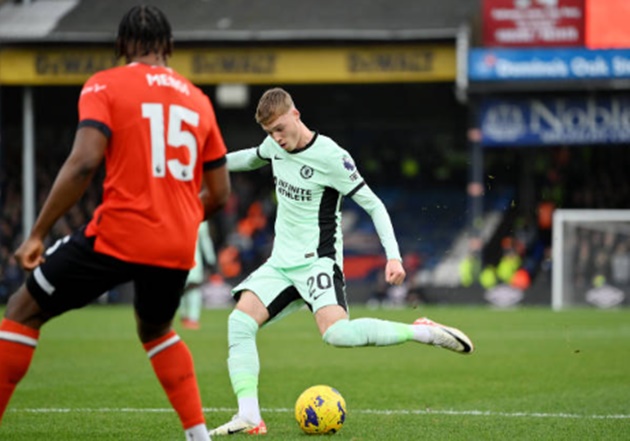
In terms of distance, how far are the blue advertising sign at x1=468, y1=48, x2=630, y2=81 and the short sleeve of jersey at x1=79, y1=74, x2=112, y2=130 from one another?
21.3m

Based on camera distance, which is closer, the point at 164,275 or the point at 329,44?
the point at 164,275

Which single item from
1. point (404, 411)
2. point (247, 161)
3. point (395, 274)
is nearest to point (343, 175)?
point (247, 161)

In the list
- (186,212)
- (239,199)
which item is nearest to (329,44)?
(239,199)

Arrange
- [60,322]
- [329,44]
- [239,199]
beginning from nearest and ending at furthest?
[60,322]
[329,44]
[239,199]

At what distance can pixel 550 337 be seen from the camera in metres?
17.7

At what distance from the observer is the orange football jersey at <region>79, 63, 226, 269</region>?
5.73 metres

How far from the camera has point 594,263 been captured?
24875 millimetres

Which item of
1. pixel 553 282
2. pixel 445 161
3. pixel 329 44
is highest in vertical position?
Result: pixel 329 44

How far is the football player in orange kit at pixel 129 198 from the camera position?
18.7 ft

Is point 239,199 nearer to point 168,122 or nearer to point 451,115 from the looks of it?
point 451,115

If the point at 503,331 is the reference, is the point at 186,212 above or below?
above

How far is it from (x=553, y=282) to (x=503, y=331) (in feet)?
22.1

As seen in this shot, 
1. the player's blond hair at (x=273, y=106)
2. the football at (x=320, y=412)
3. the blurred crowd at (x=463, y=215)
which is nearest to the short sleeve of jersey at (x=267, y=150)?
the player's blond hair at (x=273, y=106)

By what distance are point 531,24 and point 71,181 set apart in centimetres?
2183
